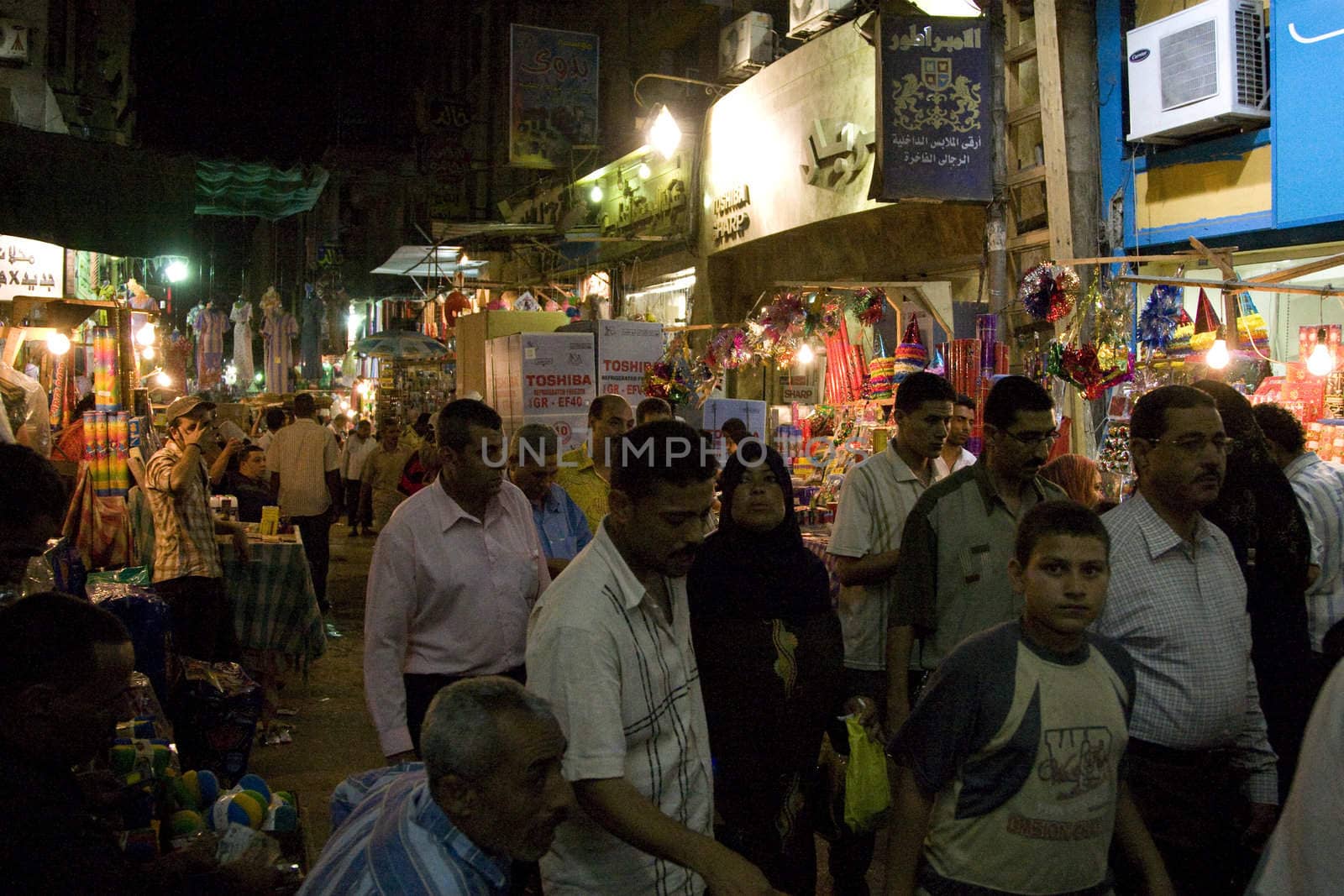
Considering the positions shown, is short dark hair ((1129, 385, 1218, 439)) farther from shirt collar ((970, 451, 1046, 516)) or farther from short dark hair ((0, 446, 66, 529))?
short dark hair ((0, 446, 66, 529))

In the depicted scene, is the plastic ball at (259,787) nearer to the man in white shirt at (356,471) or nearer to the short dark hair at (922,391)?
the short dark hair at (922,391)

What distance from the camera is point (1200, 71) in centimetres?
831

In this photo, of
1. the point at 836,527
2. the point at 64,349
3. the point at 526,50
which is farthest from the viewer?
the point at 526,50

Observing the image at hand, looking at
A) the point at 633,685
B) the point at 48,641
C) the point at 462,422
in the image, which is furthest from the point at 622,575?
the point at 462,422

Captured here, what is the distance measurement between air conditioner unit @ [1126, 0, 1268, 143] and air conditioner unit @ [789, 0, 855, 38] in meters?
3.68

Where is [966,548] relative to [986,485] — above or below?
below

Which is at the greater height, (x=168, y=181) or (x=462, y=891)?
(x=168, y=181)

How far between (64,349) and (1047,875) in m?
9.49

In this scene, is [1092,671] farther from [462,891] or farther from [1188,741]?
[462,891]

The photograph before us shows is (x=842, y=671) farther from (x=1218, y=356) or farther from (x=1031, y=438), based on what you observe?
(x=1218, y=356)

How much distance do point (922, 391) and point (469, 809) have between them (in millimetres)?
3344

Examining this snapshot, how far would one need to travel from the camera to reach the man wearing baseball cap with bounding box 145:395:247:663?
689 cm

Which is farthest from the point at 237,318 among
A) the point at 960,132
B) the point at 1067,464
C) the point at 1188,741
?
the point at 1188,741

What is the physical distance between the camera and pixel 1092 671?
8.63 feet
